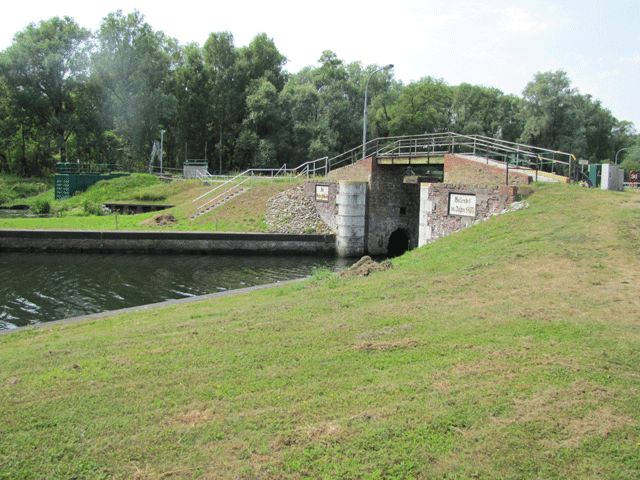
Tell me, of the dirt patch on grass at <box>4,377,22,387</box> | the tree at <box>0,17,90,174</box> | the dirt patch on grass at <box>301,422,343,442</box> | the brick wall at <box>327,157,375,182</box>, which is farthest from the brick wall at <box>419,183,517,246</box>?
the tree at <box>0,17,90,174</box>

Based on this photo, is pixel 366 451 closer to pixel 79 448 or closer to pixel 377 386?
pixel 377 386

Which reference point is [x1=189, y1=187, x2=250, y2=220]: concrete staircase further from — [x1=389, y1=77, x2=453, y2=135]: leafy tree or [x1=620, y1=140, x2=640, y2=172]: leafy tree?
[x1=620, y1=140, x2=640, y2=172]: leafy tree

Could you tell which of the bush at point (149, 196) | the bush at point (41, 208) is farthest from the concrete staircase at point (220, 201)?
the bush at point (41, 208)

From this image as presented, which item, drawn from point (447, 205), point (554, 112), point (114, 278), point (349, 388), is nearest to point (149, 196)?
point (114, 278)

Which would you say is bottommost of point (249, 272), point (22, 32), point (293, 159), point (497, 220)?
point (249, 272)

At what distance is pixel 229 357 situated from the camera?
7512 millimetres

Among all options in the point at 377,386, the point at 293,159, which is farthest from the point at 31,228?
the point at 293,159

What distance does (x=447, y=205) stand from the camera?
22203 millimetres

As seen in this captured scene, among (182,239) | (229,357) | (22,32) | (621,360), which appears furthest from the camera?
(22,32)

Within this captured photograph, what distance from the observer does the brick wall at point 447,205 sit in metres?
19.8

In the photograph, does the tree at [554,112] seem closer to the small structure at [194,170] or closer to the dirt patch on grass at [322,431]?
the small structure at [194,170]

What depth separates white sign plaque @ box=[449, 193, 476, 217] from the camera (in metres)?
21.0

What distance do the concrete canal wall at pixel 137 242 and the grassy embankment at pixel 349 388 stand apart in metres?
15.7

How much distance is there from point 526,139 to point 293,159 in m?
24.1
